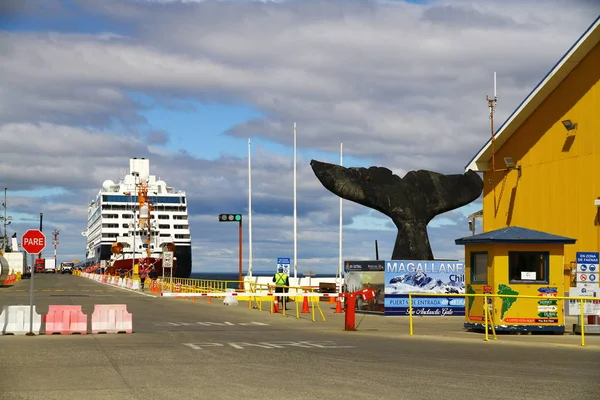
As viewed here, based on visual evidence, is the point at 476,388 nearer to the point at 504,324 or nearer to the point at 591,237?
the point at 504,324

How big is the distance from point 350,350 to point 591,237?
16951 mm

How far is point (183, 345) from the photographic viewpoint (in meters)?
19.4

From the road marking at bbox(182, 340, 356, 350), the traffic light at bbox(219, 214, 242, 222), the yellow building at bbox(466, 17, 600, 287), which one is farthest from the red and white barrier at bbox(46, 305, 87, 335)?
the traffic light at bbox(219, 214, 242, 222)

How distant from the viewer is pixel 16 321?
2255cm

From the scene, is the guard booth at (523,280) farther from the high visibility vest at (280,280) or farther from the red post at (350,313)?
the high visibility vest at (280,280)

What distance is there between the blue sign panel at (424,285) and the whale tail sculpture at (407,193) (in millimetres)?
3326

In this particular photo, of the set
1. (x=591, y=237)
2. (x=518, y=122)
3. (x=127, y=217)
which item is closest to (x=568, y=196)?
(x=591, y=237)

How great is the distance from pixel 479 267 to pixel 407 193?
1342 centimetres

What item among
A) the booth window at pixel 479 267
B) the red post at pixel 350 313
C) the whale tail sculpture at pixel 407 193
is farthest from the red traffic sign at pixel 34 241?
the whale tail sculpture at pixel 407 193

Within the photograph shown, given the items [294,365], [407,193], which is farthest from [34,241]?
[407,193]

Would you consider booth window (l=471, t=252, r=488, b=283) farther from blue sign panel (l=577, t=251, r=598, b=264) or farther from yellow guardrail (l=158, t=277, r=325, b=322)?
yellow guardrail (l=158, t=277, r=325, b=322)

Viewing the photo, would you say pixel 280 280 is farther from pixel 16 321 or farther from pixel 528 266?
pixel 16 321

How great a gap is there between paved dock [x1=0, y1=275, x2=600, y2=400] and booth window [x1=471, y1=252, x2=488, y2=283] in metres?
1.52

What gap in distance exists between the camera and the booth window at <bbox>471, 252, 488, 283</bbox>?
2388 centimetres
